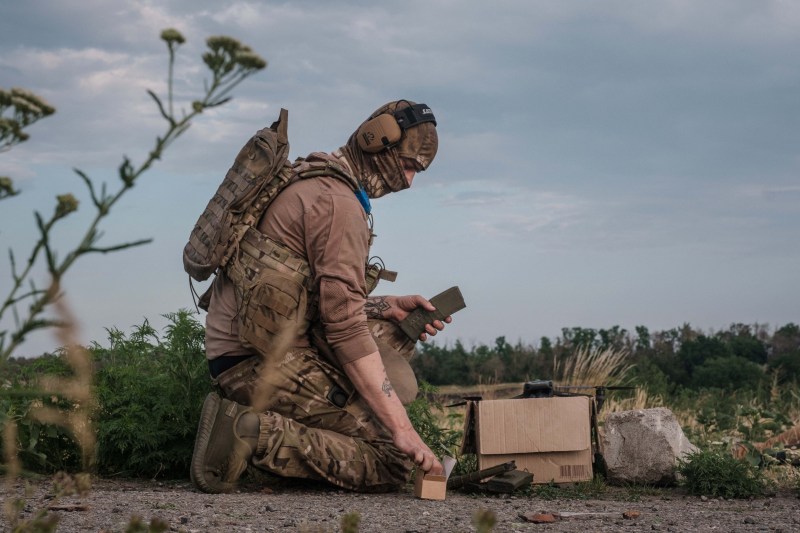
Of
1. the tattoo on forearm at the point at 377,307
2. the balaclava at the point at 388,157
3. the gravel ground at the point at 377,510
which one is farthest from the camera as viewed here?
the tattoo on forearm at the point at 377,307

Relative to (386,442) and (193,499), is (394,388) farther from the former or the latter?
(193,499)

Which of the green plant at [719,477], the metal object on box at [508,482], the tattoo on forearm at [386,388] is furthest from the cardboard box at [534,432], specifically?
the tattoo on forearm at [386,388]

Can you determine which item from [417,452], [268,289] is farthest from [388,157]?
[417,452]

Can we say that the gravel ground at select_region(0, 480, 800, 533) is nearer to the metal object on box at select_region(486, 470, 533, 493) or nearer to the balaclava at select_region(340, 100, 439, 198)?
the metal object on box at select_region(486, 470, 533, 493)

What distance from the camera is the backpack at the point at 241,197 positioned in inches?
209

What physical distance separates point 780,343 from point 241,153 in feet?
38.6

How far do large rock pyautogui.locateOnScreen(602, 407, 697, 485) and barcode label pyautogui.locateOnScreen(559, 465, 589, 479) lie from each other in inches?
11.3

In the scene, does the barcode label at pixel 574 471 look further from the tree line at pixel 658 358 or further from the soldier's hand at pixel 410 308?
the tree line at pixel 658 358

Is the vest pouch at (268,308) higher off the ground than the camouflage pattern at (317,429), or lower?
higher

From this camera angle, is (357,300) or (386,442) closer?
(357,300)

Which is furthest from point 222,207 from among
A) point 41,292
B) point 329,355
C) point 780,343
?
point 780,343

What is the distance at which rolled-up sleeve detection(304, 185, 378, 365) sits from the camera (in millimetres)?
5027

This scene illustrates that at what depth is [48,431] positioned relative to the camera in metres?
5.64

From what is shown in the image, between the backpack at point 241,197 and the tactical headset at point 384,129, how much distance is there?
20.3 inches
